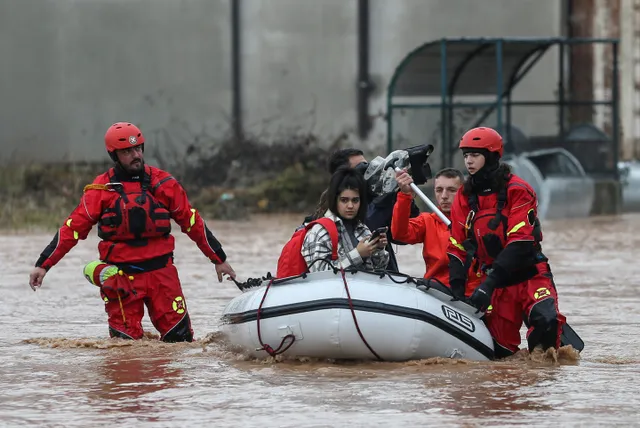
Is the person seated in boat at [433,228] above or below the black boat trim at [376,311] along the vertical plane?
above

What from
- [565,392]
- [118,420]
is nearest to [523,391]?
[565,392]

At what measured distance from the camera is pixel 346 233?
903 cm

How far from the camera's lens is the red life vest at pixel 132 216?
955 centimetres

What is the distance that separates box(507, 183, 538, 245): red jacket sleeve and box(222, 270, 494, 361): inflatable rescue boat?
51 cm

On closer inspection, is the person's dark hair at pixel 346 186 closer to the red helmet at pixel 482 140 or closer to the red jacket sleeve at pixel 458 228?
the red jacket sleeve at pixel 458 228

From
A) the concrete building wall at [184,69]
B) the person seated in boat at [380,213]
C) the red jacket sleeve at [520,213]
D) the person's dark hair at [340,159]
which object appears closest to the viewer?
the red jacket sleeve at [520,213]

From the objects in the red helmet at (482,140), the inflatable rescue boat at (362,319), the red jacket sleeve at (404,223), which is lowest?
the inflatable rescue boat at (362,319)

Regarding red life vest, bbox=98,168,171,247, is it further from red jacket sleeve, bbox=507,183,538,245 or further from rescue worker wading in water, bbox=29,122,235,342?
red jacket sleeve, bbox=507,183,538,245

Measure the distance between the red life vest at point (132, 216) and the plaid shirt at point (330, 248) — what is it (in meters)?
1.09

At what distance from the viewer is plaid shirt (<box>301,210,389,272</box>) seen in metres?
8.88

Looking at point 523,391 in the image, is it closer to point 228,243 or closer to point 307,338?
point 307,338

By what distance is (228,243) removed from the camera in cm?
1858

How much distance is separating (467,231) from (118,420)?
2.57m

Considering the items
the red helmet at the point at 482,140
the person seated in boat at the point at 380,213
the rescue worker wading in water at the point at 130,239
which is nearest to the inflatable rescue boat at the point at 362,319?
the person seated in boat at the point at 380,213
